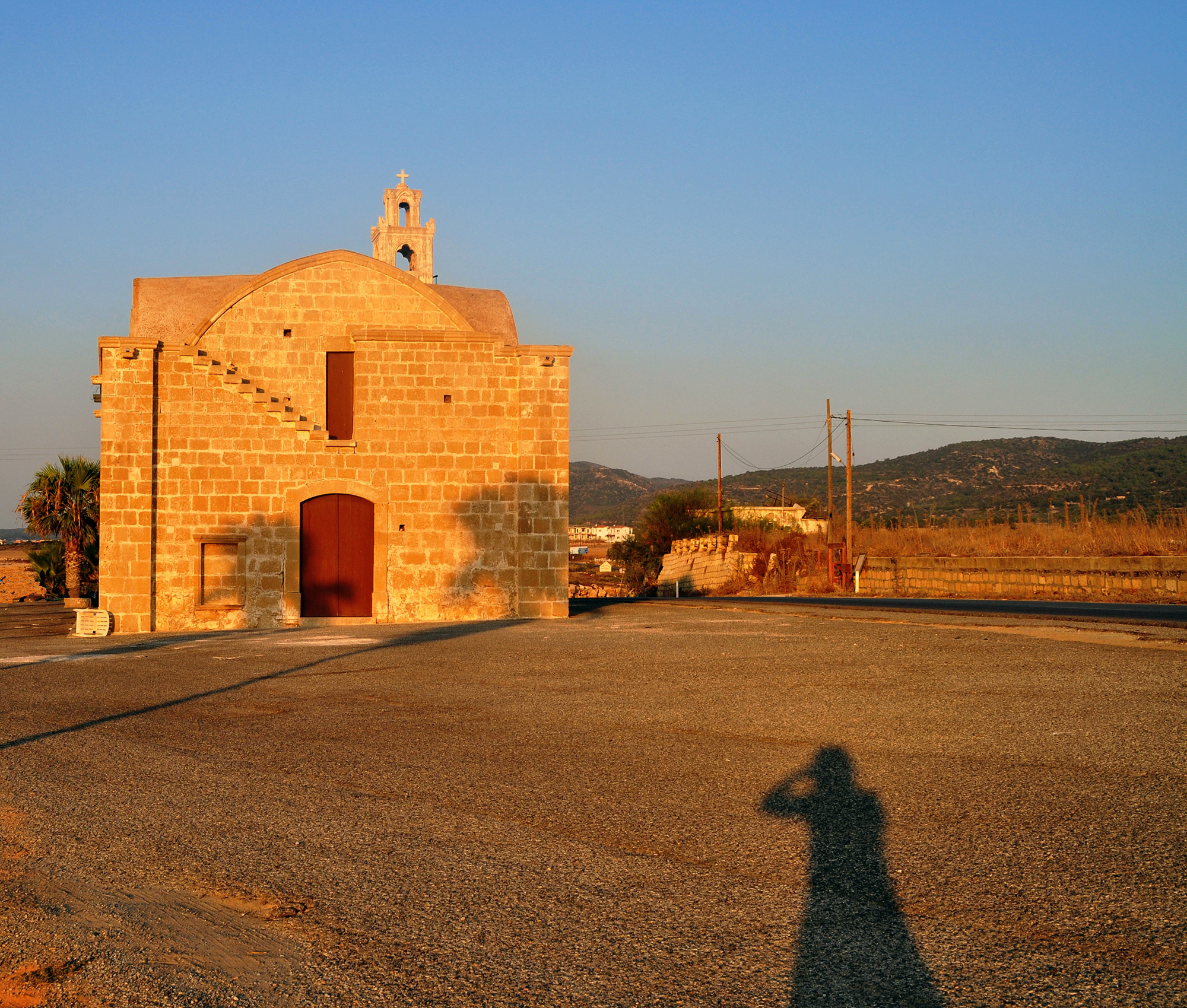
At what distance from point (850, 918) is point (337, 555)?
60.4 feet

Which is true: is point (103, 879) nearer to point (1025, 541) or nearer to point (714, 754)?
point (714, 754)

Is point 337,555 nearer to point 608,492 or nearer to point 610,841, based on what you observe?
point 610,841

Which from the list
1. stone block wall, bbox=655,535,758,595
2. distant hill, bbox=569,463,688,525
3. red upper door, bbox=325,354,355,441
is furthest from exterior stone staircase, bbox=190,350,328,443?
distant hill, bbox=569,463,688,525

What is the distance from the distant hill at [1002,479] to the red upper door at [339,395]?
3477cm

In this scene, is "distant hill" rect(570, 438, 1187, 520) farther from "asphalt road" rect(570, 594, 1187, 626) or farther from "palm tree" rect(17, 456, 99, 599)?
"palm tree" rect(17, 456, 99, 599)

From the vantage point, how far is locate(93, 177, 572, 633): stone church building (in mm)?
20812

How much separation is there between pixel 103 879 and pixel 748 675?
7686 millimetres

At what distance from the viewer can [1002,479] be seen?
9069cm

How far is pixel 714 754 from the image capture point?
7484 mm

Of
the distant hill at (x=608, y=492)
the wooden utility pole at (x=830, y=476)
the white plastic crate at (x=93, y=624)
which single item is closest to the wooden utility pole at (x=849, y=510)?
the wooden utility pole at (x=830, y=476)

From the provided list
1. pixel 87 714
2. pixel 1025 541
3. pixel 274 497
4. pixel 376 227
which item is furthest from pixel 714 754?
pixel 376 227

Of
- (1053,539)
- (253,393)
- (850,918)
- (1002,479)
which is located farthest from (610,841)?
(1002,479)

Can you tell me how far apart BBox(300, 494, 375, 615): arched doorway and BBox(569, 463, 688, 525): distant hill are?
377ft

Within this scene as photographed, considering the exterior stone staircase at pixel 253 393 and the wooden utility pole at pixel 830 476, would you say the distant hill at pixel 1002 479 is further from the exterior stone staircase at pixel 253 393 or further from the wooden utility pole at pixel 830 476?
the exterior stone staircase at pixel 253 393
